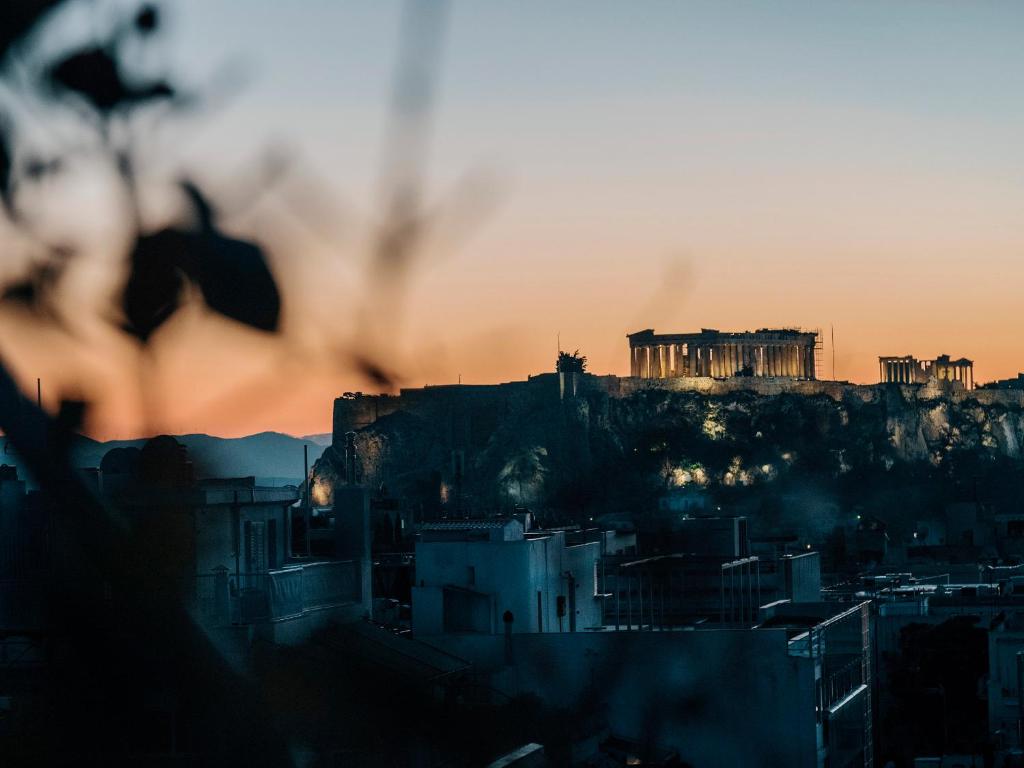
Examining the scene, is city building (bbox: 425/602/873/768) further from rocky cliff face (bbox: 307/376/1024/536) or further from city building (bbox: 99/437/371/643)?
rocky cliff face (bbox: 307/376/1024/536)

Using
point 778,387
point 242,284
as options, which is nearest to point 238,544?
point 242,284

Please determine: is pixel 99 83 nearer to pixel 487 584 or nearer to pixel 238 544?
pixel 238 544

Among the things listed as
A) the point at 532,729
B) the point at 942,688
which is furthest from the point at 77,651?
the point at 942,688

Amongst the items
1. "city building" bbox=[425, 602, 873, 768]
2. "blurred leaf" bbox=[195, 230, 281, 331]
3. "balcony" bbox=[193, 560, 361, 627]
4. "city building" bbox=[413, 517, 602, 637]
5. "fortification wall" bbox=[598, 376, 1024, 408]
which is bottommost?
"city building" bbox=[425, 602, 873, 768]

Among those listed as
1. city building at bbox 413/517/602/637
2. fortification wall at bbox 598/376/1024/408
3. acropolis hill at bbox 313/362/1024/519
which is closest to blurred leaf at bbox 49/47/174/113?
city building at bbox 413/517/602/637

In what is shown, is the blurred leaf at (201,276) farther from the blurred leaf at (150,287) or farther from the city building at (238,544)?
the city building at (238,544)
